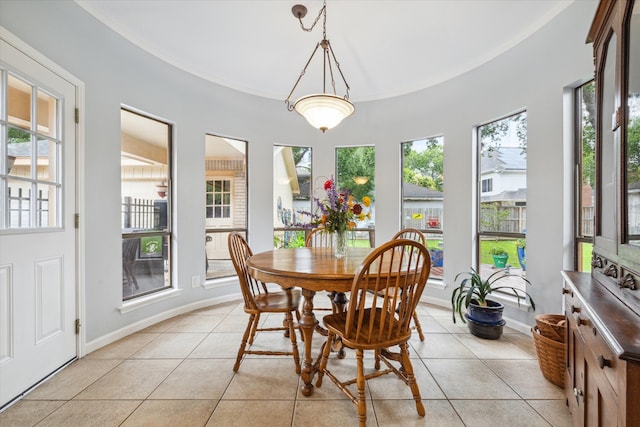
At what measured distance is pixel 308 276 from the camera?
160 centimetres

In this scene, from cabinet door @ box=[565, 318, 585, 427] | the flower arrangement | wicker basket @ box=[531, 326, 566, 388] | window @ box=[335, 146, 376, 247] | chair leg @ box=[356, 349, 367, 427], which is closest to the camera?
cabinet door @ box=[565, 318, 585, 427]

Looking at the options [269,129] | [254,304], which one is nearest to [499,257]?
[254,304]

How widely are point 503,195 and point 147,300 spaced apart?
3801 millimetres

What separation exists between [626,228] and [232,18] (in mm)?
2925

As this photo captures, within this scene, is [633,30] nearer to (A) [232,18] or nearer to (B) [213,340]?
(A) [232,18]

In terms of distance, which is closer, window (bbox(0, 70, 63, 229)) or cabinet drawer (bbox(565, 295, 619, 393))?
cabinet drawer (bbox(565, 295, 619, 393))

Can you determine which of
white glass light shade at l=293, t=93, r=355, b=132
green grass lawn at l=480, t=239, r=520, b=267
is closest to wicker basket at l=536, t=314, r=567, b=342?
green grass lawn at l=480, t=239, r=520, b=267

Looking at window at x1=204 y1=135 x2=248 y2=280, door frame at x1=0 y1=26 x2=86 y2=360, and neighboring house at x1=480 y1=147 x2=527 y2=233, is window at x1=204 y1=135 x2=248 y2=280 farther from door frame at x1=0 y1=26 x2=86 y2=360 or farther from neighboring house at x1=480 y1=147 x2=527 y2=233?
neighboring house at x1=480 y1=147 x2=527 y2=233

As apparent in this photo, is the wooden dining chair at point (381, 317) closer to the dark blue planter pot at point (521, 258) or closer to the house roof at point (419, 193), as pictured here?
the dark blue planter pot at point (521, 258)

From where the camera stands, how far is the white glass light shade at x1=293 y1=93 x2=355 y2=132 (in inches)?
88.5

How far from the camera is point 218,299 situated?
356cm

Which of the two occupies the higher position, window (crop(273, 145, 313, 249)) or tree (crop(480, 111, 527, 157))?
tree (crop(480, 111, 527, 157))

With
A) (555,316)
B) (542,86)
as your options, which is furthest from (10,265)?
(542,86)

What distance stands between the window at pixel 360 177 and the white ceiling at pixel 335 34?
39.9 inches
